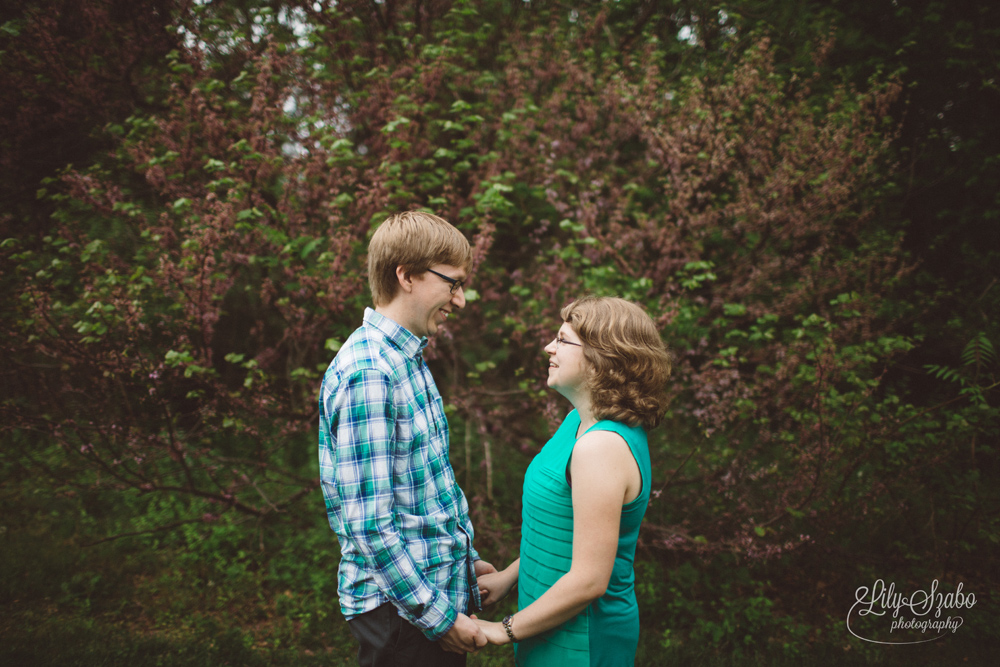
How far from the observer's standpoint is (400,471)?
1.58 m

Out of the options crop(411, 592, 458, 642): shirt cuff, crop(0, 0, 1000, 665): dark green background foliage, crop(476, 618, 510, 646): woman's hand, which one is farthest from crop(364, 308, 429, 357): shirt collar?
crop(0, 0, 1000, 665): dark green background foliage

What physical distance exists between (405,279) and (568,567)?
1.07 metres

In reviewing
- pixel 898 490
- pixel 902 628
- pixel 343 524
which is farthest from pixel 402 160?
pixel 902 628

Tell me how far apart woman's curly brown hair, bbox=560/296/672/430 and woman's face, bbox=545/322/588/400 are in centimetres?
3

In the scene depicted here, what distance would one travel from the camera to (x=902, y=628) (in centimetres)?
351

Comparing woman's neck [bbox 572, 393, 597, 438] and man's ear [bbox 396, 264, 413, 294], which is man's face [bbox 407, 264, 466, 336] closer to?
man's ear [bbox 396, 264, 413, 294]

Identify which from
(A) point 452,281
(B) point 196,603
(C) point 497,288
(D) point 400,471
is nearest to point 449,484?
(D) point 400,471

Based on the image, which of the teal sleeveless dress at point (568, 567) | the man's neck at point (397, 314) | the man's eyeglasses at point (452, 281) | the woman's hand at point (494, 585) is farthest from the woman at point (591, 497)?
the man's neck at point (397, 314)

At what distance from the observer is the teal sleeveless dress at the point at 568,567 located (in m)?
1.56

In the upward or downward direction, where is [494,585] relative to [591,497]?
downward

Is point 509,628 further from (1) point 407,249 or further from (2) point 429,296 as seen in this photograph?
(1) point 407,249

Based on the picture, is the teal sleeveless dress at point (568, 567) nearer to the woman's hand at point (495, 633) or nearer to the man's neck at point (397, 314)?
the woman's hand at point (495, 633)

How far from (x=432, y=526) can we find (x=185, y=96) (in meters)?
4.19

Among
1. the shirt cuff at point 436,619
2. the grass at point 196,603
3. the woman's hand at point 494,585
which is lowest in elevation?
the grass at point 196,603
